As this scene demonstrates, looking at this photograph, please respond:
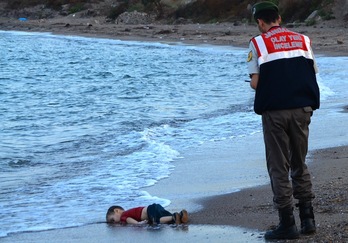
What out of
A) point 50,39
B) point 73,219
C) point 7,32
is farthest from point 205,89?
point 7,32

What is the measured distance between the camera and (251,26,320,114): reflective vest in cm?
591

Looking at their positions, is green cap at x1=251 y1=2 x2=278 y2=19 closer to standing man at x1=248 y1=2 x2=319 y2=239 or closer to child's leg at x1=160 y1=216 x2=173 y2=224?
standing man at x1=248 y1=2 x2=319 y2=239

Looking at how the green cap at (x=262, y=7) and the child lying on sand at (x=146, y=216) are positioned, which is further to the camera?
the child lying on sand at (x=146, y=216)

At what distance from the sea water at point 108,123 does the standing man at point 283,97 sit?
82.8 inches

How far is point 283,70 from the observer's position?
593 cm

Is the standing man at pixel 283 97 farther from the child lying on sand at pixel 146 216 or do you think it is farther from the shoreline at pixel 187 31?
the shoreline at pixel 187 31

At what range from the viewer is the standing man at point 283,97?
5.93 metres

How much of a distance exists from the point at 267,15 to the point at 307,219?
146 cm

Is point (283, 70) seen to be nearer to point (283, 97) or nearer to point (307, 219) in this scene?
point (283, 97)

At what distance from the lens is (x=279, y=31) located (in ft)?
19.6

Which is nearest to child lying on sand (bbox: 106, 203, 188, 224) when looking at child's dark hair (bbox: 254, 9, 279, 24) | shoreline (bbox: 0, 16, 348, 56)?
child's dark hair (bbox: 254, 9, 279, 24)

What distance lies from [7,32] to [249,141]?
171 ft

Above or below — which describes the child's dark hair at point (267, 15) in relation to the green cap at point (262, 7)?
below

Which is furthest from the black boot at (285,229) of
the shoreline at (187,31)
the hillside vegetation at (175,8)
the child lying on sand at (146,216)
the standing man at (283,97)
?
the hillside vegetation at (175,8)
